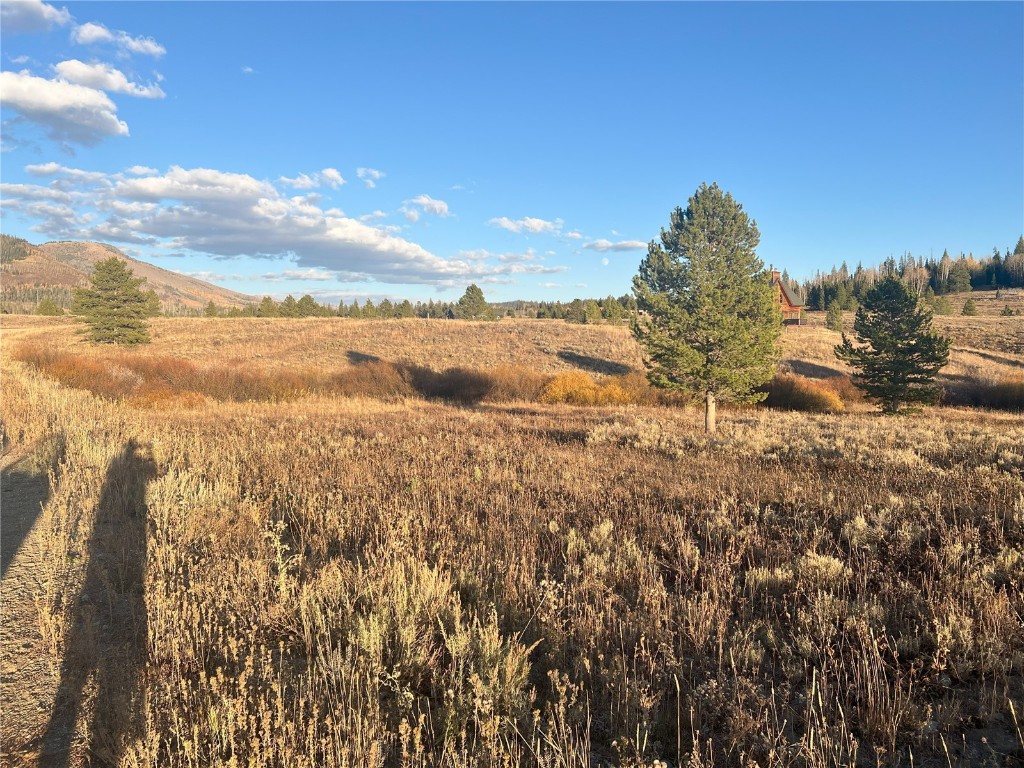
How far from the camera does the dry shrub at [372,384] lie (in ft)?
86.6

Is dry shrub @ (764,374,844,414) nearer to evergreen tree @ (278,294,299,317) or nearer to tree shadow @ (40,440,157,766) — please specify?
tree shadow @ (40,440,157,766)

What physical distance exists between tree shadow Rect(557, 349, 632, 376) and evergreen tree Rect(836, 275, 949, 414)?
1404 cm

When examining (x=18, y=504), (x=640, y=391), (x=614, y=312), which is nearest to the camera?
(x=18, y=504)

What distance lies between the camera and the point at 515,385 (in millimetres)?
27719

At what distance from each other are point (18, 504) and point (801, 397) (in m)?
29.6

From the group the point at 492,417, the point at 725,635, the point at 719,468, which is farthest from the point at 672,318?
the point at 725,635

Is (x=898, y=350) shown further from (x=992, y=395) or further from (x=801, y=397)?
(x=992, y=395)

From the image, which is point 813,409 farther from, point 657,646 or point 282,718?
point 282,718

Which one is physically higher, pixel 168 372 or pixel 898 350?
pixel 898 350

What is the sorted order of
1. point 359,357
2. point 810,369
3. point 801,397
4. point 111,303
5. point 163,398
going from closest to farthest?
point 163,398 < point 801,397 < point 111,303 < point 810,369 < point 359,357

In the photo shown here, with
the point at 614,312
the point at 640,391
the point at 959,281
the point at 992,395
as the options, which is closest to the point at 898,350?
the point at 640,391

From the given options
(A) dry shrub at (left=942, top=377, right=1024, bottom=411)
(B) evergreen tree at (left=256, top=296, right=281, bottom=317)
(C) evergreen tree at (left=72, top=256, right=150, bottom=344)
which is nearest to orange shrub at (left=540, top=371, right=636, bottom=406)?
(A) dry shrub at (left=942, top=377, right=1024, bottom=411)

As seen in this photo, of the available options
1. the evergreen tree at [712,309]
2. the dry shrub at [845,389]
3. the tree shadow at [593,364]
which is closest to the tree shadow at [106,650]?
the evergreen tree at [712,309]

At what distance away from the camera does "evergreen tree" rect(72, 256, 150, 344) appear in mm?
34094
